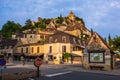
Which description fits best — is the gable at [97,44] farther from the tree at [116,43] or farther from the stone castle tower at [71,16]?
the stone castle tower at [71,16]

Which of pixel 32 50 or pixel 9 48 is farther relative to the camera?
pixel 9 48

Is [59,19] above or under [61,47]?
above

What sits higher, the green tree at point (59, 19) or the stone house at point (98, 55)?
the green tree at point (59, 19)

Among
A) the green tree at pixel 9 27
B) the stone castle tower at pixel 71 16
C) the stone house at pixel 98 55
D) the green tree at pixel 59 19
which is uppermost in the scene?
the stone castle tower at pixel 71 16

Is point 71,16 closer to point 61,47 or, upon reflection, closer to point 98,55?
point 61,47

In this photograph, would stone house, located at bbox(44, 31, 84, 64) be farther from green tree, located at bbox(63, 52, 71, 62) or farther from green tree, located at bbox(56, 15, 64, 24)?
green tree, located at bbox(56, 15, 64, 24)

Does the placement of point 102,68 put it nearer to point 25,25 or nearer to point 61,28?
point 61,28

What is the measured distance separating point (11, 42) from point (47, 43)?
74.2 ft

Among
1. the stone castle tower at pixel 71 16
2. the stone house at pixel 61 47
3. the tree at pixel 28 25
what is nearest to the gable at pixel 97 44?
the stone house at pixel 61 47

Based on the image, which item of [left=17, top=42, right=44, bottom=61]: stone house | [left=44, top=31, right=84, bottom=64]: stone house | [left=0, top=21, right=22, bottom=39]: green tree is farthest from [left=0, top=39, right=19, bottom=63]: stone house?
[left=0, top=21, right=22, bottom=39]: green tree

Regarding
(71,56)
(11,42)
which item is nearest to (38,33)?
(11,42)

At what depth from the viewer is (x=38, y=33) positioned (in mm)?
102000

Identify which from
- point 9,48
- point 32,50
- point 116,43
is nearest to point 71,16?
point 9,48

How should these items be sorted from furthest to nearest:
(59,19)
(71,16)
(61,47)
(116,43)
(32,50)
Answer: (71,16), (59,19), (32,50), (61,47), (116,43)
